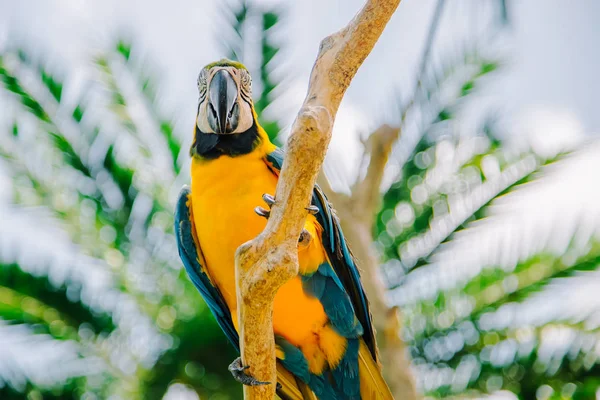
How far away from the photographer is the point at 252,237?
3.21 m

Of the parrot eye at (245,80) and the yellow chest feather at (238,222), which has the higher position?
the parrot eye at (245,80)

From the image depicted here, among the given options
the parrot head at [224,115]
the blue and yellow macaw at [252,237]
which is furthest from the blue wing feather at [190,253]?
the parrot head at [224,115]

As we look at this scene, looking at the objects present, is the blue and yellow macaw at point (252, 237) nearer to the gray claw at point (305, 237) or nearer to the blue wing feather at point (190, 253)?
the blue wing feather at point (190, 253)

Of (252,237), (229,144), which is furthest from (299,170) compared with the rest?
(229,144)

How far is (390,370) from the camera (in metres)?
4.54

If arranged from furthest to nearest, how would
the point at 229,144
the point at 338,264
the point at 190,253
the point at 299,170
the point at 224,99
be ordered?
1. the point at 190,253
2. the point at 338,264
3. the point at 229,144
4. the point at 224,99
5. the point at 299,170

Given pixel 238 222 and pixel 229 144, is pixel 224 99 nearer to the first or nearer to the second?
pixel 229 144

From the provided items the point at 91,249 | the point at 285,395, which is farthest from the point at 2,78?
the point at 285,395

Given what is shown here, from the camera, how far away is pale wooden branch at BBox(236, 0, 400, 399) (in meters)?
2.33

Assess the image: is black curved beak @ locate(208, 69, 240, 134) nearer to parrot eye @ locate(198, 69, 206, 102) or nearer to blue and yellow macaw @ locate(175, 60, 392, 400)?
blue and yellow macaw @ locate(175, 60, 392, 400)

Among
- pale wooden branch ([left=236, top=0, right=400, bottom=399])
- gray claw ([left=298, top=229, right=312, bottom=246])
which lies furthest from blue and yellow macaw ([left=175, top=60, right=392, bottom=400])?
pale wooden branch ([left=236, top=0, right=400, bottom=399])

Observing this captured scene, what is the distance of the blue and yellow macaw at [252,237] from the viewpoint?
322 cm

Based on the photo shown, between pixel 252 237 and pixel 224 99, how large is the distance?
620 mm

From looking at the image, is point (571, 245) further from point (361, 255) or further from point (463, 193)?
point (361, 255)
